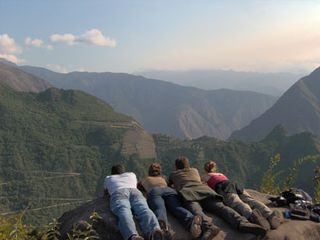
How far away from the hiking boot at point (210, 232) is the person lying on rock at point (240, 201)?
34.8 inches

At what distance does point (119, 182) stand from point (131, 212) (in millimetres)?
912

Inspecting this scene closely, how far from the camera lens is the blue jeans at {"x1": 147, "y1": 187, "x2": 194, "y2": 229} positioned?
309 inches

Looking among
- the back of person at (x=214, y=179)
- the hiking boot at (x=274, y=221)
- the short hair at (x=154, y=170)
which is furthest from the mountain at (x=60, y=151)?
the hiking boot at (x=274, y=221)

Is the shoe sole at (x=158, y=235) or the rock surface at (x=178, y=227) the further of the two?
the rock surface at (x=178, y=227)

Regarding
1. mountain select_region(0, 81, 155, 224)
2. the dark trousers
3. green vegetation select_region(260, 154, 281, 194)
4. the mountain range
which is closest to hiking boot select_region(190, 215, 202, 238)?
the dark trousers

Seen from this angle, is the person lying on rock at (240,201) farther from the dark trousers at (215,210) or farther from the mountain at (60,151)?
the mountain at (60,151)

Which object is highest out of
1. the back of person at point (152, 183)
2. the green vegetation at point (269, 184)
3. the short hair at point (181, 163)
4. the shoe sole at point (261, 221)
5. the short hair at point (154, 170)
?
the short hair at point (181, 163)

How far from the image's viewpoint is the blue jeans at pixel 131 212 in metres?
7.21

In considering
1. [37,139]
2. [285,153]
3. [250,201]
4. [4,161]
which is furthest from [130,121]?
[250,201]

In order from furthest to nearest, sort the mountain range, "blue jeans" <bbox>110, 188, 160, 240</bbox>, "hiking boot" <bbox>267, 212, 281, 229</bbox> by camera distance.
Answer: the mountain range, "hiking boot" <bbox>267, 212, 281, 229</bbox>, "blue jeans" <bbox>110, 188, 160, 240</bbox>

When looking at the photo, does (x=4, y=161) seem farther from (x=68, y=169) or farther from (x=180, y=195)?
(x=180, y=195)

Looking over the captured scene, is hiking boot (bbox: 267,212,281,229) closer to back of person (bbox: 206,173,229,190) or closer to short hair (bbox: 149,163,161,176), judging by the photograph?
back of person (bbox: 206,173,229,190)

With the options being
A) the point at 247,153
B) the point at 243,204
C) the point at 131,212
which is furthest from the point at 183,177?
the point at 247,153

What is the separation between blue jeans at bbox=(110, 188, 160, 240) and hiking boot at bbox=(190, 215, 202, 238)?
57 cm
